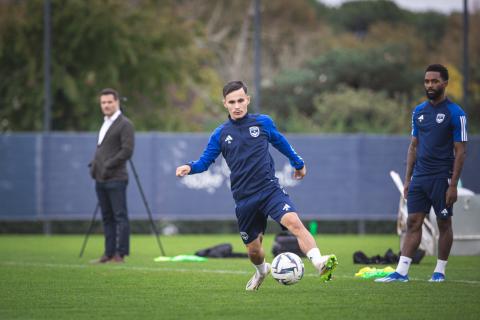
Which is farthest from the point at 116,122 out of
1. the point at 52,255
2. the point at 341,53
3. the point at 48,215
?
the point at 341,53

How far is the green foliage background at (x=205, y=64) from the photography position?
2878cm

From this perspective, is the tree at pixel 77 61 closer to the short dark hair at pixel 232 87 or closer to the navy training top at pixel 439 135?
the navy training top at pixel 439 135

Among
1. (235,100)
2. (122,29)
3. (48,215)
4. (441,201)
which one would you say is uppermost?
(122,29)

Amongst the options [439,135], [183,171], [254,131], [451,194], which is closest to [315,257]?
[254,131]

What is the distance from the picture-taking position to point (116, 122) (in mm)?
14680

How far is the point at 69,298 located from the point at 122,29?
67.0 ft

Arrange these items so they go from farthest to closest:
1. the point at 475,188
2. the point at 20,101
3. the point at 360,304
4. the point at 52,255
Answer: the point at 20,101 < the point at 475,188 < the point at 52,255 < the point at 360,304

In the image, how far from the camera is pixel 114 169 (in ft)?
48.0

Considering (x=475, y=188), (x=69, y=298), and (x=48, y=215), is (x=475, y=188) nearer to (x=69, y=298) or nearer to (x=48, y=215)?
(x=48, y=215)

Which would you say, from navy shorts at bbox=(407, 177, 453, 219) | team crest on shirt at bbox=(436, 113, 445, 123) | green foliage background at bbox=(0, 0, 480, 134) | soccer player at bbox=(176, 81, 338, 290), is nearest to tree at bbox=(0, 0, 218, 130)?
green foliage background at bbox=(0, 0, 480, 134)

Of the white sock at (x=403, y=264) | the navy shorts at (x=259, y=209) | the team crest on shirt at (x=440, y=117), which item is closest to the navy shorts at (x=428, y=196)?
the white sock at (x=403, y=264)

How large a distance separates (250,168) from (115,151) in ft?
16.8

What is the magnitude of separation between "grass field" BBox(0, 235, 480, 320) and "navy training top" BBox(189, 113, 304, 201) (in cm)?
106

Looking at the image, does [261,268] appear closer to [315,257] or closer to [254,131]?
[315,257]
